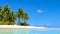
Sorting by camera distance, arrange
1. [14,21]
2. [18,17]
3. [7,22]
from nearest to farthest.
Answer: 1. [7,22]
2. [14,21]
3. [18,17]

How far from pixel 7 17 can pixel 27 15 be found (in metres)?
4.78

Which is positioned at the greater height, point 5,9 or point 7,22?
point 5,9

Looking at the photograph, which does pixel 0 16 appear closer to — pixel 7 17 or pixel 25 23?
pixel 7 17

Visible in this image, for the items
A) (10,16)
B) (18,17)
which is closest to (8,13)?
(10,16)

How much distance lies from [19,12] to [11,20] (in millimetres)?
3712

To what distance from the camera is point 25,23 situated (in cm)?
2648

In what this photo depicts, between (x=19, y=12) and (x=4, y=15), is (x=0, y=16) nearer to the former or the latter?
(x=4, y=15)

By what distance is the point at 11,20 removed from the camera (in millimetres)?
24406

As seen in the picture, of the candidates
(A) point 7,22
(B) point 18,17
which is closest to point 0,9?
(A) point 7,22

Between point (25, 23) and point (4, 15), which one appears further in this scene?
point (25, 23)

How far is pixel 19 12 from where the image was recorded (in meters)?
27.7

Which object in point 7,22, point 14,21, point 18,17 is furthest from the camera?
point 18,17

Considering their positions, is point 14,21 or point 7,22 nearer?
point 7,22

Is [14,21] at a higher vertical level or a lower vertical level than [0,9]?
lower
